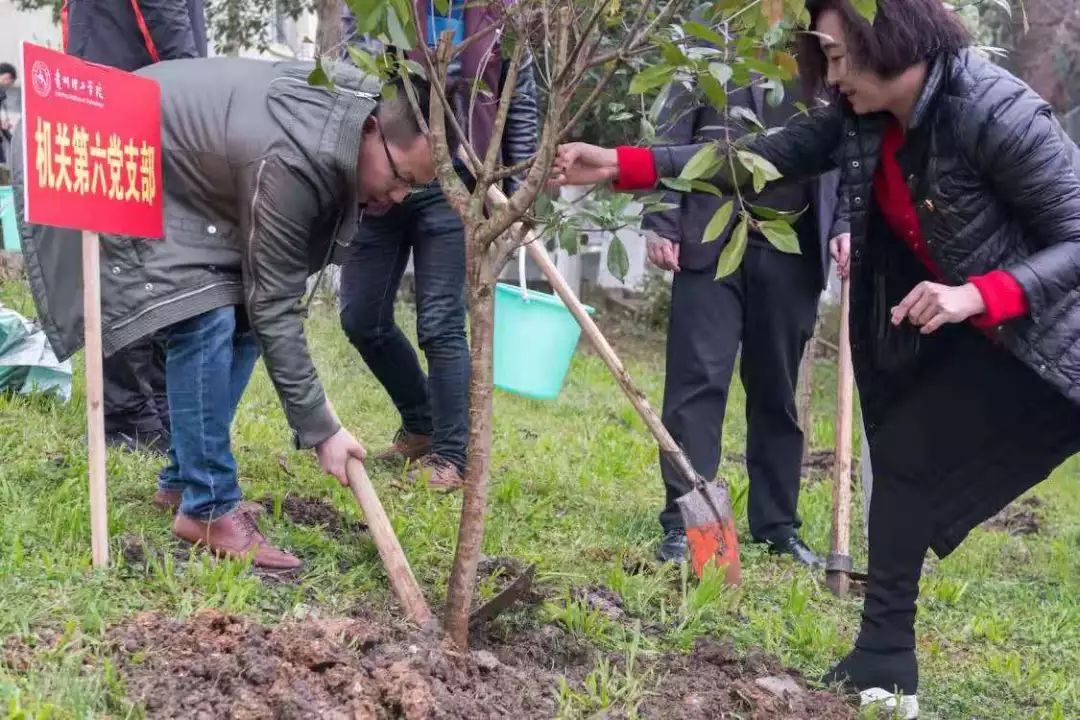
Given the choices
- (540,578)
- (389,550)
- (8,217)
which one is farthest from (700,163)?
(8,217)

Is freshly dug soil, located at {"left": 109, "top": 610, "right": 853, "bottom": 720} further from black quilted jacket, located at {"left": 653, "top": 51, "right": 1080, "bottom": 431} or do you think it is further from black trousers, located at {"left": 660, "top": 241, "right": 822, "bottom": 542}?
black trousers, located at {"left": 660, "top": 241, "right": 822, "bottom": 542}

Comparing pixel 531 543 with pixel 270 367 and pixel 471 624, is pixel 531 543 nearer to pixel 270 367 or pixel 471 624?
pixel 471 624

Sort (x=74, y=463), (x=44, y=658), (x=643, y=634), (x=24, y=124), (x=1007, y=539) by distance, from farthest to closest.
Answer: (x=1007, y=539) < (x=74, y=463) < (x=643, y=634) < (x=24, y=124) < (x=44, y=658)

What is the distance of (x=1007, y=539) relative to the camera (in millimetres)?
5352

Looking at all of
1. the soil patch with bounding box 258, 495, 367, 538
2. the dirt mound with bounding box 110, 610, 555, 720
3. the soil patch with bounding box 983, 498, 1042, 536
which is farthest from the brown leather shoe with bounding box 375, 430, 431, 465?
the soil patch with bounding box 983, 498, 1042, 536

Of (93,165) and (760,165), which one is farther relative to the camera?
(93,165)

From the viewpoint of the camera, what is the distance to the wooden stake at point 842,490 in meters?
3.95

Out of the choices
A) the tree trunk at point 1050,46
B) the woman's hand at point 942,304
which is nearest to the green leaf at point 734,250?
the woman's hand at point 942,304

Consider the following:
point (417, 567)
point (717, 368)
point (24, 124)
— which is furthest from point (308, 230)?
point (717, 368)

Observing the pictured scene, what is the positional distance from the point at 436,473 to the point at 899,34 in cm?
224

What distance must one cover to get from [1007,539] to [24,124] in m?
4.28

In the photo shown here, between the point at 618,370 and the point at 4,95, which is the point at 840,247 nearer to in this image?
the point at 618,370

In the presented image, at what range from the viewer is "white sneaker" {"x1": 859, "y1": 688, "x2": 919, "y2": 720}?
296cm

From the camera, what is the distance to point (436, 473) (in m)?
4.30
